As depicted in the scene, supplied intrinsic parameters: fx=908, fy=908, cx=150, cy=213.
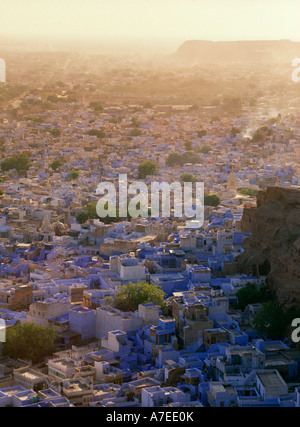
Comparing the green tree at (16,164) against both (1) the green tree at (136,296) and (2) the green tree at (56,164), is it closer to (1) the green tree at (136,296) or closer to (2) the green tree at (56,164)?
(2) the green tree at (56,164)

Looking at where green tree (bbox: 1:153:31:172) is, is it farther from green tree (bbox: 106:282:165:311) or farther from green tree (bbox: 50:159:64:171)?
green tree (bbox: 106:282:165:311)

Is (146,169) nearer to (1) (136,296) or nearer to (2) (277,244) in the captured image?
(2) (277,244)

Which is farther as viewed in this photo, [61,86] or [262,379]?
[61,86]

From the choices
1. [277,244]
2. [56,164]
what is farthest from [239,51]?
[277,244]

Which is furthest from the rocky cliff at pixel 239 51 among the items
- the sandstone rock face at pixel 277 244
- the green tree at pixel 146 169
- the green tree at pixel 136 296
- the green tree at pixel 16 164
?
the green tree at pixel 136 296

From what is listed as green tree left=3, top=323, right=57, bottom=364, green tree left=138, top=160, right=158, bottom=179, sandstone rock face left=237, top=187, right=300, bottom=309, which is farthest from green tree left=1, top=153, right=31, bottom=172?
green tree left=3, top=323, right=57, bottom=364
